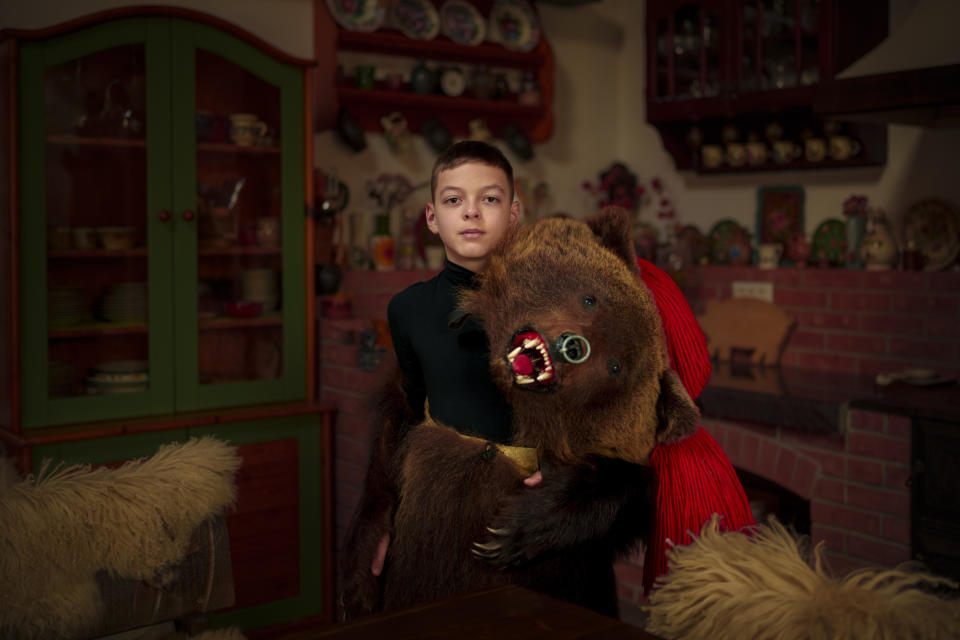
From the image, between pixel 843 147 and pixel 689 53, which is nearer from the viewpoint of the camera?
pixel 843 147

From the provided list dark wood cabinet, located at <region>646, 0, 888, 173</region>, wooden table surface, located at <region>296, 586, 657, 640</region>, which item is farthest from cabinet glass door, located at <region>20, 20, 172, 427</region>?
dark wood cabinet, located at <region>646, 0, 888, 173</region>

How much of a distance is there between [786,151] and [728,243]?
17.1 inches

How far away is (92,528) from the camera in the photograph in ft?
4.55

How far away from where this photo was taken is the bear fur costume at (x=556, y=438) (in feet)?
3.62

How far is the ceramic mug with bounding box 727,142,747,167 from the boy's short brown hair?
2.37m

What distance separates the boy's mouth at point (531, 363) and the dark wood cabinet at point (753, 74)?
2197mm

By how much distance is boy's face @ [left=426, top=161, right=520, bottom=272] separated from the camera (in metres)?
1.33

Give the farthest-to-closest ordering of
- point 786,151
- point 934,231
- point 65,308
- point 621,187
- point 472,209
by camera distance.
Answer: point 621,187 < point 786,151 < point 934,231 < point 65,308 < point 472,209

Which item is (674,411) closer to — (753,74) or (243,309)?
(243,309)

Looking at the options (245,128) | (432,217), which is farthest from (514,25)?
(432,217)

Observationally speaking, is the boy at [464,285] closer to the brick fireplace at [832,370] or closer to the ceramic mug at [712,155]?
the brick fireplace at [832,370]

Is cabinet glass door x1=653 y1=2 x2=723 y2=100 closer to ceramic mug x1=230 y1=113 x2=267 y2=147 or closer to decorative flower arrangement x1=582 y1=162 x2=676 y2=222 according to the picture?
decorative flower arrangement x1=582 y1=162 x2=676 y2=222

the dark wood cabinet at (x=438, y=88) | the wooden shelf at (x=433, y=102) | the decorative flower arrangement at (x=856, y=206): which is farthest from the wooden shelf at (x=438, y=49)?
the decorative flower arrangement at (x=856, y=206)

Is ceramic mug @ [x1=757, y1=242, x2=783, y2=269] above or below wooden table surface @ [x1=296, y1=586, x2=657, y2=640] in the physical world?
above
